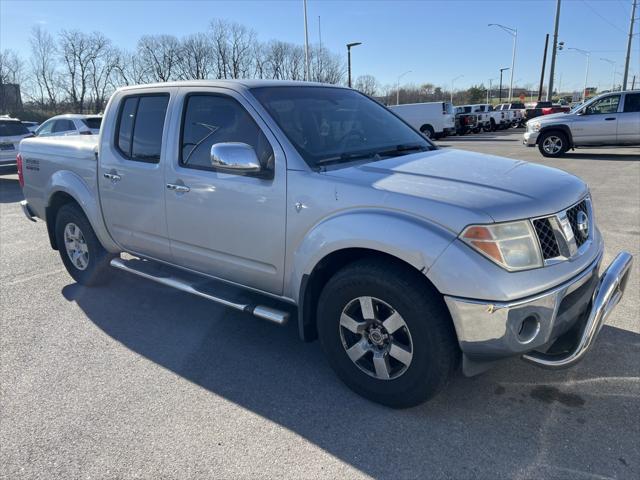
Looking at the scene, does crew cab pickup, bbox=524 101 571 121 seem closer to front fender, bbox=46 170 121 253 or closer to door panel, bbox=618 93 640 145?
door panel, bbox=618 93 640 145

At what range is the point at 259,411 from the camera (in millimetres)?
2994

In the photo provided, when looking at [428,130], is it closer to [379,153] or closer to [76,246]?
[76,246]

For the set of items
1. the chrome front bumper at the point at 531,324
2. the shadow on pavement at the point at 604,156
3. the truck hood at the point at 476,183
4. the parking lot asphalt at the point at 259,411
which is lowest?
the parking lot asphalt at the point at 259,411

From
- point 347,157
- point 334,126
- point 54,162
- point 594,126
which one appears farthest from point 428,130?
point 347,157

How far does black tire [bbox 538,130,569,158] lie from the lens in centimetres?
1539

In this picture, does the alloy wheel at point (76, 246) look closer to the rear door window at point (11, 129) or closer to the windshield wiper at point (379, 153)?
the windshield wiper at point (379, 153)

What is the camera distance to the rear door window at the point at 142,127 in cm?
397

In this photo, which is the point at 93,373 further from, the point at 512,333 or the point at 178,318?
the point at 512,333

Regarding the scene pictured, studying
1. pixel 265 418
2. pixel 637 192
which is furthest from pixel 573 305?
pixel 637 192

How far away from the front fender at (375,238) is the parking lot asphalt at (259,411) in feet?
2.55

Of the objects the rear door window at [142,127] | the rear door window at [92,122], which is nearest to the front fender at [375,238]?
the rear door window at [142,127]

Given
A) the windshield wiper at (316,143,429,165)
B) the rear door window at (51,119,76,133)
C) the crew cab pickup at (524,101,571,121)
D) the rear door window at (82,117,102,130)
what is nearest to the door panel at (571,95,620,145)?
Answer: the windshield wiper at (316,143,429,165)

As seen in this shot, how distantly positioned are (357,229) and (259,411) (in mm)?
1255

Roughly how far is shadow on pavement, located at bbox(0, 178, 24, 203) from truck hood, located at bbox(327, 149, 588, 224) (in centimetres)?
1033
